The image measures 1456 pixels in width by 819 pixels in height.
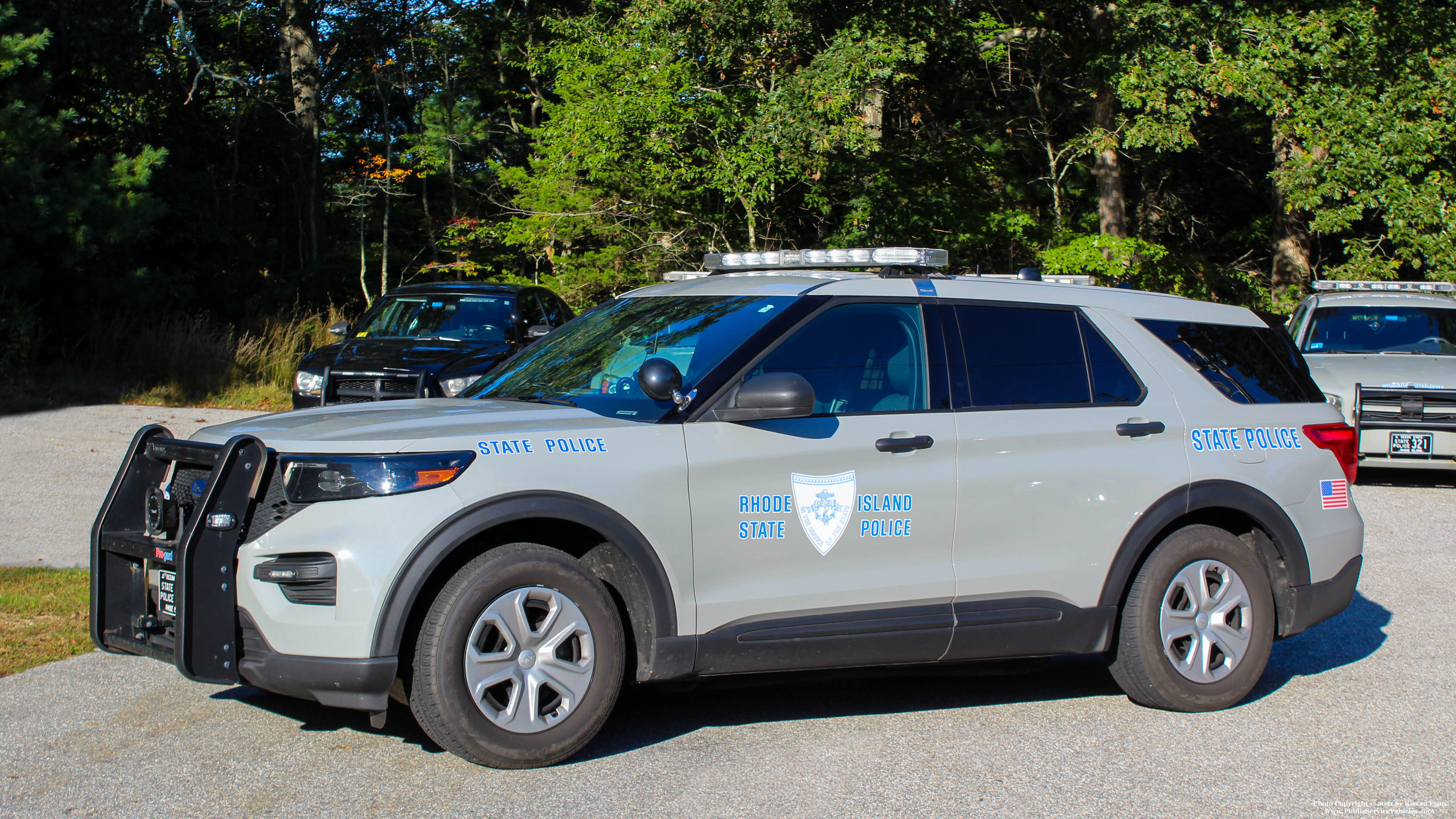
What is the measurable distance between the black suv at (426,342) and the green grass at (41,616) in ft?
12.8

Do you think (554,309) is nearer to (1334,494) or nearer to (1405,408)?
(1405,408)

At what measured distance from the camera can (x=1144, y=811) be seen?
407 centimetres

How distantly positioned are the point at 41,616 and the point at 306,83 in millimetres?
22519

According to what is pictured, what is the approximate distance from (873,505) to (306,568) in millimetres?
2032

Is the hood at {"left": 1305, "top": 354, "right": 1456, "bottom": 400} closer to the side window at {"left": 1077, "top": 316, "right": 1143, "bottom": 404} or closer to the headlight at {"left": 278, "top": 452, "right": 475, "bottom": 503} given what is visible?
the side window at {"left": 1077, "top": 316, "right": 1143, "bottom": 404}

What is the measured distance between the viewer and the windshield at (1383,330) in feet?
41.3

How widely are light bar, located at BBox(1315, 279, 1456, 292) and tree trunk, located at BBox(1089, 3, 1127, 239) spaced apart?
7913mm

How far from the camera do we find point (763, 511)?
14.7 ft

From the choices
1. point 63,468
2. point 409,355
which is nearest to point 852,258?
point 409,355

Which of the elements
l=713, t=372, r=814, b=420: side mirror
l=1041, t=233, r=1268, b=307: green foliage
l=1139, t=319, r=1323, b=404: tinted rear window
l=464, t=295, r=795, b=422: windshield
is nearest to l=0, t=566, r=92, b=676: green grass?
l=464, t=295, r=795, b=422: windshield

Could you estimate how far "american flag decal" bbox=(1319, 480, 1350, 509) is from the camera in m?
5.52

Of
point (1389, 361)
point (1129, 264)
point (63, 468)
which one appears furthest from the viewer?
point (1129, 264)

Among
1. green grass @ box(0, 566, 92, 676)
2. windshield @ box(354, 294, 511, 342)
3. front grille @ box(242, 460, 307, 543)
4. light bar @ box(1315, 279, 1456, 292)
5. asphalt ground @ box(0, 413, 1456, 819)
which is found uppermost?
light bar @ box(1315, 279, 1456, 292)

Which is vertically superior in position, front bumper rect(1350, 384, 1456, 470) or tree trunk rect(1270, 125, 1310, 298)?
tree trunk rect(1270, 125, 1310, 298)
